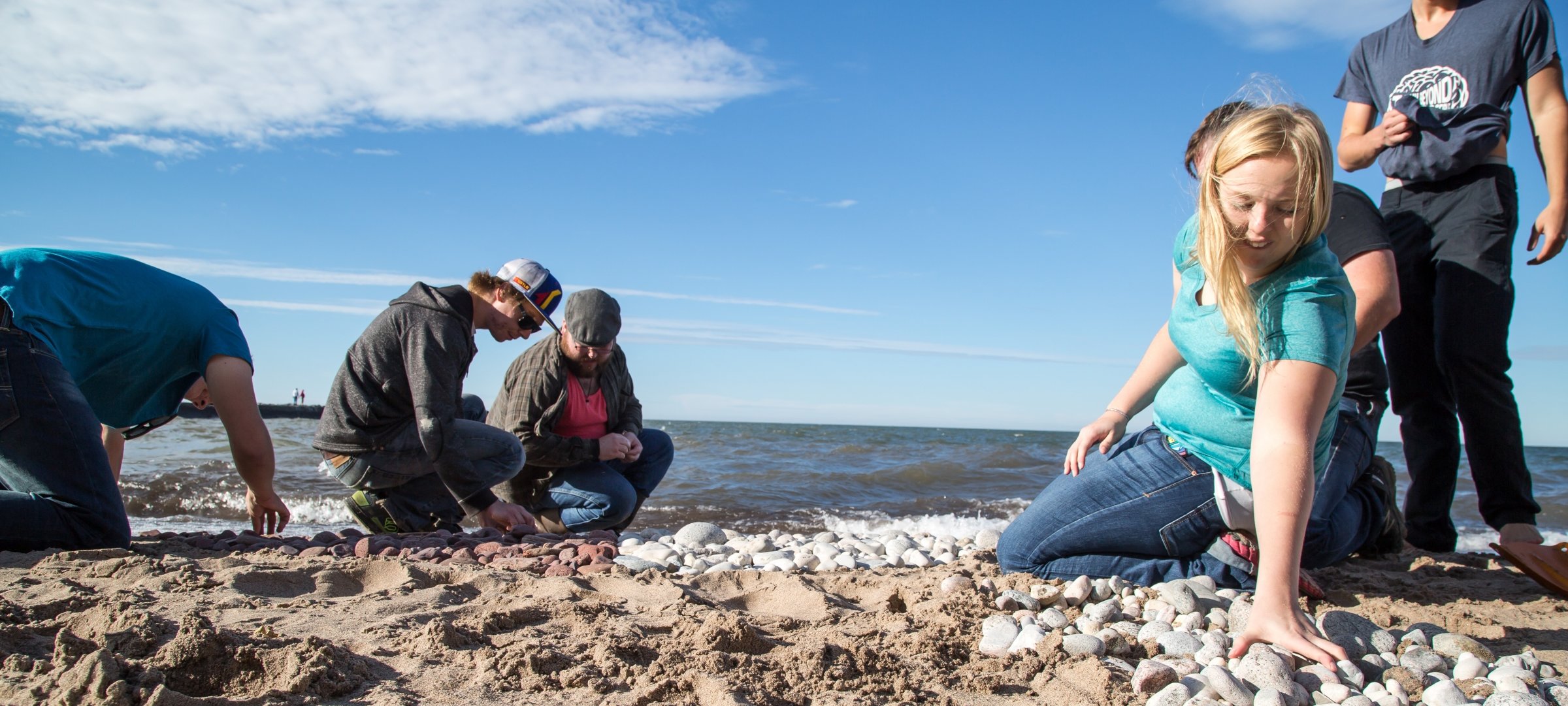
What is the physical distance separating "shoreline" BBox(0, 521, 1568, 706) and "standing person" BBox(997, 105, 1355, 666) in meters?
0.23

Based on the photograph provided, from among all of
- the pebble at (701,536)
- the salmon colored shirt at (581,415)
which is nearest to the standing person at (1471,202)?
the pebble at (701,536)

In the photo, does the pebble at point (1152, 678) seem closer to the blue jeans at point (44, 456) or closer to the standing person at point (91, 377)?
the standing person at point (91, 377)

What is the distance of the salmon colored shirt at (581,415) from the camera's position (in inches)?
172

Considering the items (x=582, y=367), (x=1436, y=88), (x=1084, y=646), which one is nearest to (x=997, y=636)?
(x=1084, y=646)

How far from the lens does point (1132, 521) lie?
273 cm

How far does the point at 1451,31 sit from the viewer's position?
3.40 m

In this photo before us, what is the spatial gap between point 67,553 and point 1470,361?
4842 mm

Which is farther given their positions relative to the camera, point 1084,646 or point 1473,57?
point 1473,57

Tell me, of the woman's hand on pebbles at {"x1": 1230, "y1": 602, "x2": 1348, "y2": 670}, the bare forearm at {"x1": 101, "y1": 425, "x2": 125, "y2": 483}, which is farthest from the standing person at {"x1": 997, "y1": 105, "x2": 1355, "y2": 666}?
the bare forearm at {"x1": 101, "y1": 425, "x2": 125, "y2": 483}

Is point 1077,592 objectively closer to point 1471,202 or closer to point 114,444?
point 1471,202

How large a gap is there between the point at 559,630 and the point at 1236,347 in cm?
188

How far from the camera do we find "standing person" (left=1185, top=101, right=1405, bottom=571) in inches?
105

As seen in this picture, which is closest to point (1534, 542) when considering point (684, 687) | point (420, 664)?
point (684, 687)

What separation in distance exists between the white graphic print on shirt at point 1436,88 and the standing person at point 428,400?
3.67 m
